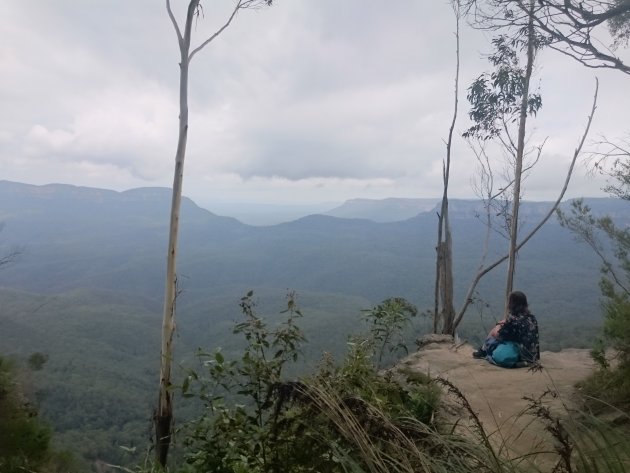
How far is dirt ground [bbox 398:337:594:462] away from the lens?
13.8 ft

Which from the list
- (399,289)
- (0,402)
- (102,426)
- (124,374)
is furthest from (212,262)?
(0,402)

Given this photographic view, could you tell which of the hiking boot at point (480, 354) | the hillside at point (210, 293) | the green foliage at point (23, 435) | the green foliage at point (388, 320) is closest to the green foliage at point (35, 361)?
the hillside at point (210, 293)

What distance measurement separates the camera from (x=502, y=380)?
19.2 ft

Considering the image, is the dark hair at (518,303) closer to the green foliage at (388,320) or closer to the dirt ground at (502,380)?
the dirt ground at (502,380)

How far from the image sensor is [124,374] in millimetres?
51375

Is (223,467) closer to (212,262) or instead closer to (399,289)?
(399,289)

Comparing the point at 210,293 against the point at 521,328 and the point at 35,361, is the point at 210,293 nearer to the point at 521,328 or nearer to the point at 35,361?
the point at 35,361

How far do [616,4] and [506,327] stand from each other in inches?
170

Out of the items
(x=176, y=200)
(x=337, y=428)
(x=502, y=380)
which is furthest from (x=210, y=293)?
(x=337, y=428)

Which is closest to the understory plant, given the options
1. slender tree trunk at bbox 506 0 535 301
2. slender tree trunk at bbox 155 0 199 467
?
slender tree trunk at bbox 155 0 199 467

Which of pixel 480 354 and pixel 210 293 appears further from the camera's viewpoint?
pixel 210 293

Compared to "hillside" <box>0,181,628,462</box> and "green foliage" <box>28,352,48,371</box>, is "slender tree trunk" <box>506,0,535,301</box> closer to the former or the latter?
"hillside" <box>0,181,628,462</box>

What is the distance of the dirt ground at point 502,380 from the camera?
4199mm

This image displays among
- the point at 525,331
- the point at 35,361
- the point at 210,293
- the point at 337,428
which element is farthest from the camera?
A: the point at 210,293
